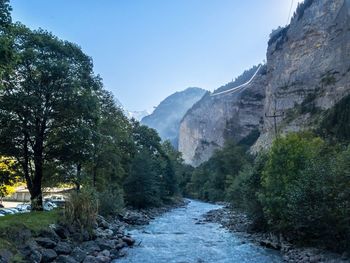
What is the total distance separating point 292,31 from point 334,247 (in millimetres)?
98838

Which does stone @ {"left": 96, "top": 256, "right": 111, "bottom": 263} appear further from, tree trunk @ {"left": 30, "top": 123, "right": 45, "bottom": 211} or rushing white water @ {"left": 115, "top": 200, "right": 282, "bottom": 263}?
tree trunk @ {"left": 30, "top": 123, "right": 45, "bottom": 211}

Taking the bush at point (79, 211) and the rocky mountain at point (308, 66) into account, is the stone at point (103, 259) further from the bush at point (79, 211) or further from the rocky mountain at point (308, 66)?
the rocky mountain at point (308, 66)

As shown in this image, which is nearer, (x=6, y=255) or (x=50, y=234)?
(x=6, y=255)

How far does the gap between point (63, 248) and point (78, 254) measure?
0.80 m

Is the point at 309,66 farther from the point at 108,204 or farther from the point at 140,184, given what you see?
the point at 108,204

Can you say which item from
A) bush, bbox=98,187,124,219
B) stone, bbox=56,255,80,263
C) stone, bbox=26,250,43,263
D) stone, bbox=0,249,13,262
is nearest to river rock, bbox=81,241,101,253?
stone, bbox=56,255,80,263

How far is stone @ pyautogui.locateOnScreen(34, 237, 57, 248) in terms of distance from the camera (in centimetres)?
1806

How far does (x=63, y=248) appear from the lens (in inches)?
735

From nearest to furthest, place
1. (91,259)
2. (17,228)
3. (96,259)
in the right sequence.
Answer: (17,228), (91,259), (96,259)

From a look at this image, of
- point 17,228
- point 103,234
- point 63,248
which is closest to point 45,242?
point 63,248

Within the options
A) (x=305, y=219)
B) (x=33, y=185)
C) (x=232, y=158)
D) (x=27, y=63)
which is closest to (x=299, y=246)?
(x=305, y=219)

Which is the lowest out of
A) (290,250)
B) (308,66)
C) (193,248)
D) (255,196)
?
(193,248)

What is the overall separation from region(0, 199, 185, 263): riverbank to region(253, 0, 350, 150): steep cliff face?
6615cm

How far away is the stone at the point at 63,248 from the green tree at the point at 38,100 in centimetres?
708
